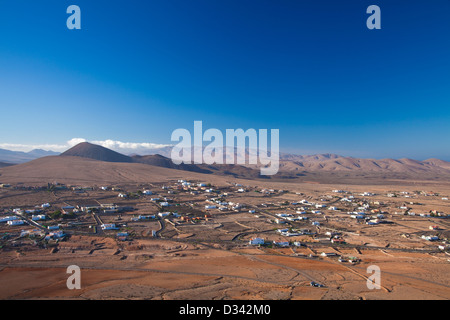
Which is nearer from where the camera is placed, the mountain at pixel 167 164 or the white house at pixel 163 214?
the white house at pixel 163 214

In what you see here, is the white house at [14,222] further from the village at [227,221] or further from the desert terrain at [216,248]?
the desert terrain at [216,248]

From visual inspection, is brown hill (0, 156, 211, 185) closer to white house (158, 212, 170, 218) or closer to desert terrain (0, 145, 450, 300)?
desert terrain (0, 145, 450, 300)

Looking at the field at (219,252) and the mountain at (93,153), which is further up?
the mountain at (93,153)

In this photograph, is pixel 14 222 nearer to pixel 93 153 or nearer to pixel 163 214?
pixel 163 214

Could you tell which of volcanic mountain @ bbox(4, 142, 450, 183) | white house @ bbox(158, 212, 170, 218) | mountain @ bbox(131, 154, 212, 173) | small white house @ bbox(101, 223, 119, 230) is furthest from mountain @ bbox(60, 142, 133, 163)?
small white house @ bbox(101, 223, 119, 230)

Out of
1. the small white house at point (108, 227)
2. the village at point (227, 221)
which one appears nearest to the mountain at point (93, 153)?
the village at point (227, 221)

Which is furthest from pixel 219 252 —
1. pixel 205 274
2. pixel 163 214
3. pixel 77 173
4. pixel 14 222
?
pixel 77 173
